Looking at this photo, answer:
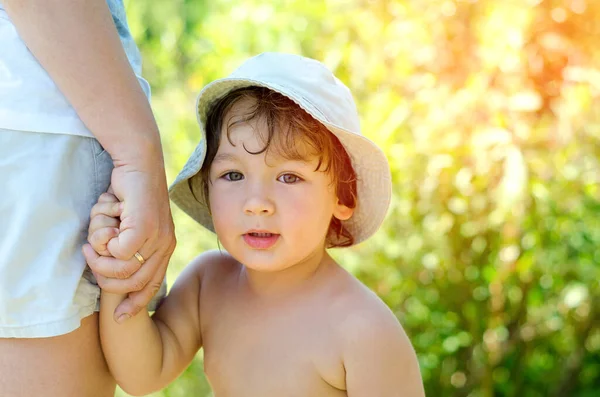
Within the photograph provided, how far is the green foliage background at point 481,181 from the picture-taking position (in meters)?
3.14

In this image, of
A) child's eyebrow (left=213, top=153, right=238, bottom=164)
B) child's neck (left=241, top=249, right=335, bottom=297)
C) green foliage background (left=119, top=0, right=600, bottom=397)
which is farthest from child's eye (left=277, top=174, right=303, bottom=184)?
green foliage background (left=119, top=0, right=600, bottom=397)

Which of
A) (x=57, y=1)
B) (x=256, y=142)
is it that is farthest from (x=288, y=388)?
(x=57, y=1)

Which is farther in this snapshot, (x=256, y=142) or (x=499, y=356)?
(x=499, y=356)

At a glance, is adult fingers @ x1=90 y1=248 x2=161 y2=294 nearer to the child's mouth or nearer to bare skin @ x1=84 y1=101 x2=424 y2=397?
bare skin @ x1=84 y1=101 x2=424 y2=397

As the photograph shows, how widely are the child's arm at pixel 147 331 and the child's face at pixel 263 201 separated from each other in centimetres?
24

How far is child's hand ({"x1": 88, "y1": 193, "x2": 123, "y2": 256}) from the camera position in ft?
5.00

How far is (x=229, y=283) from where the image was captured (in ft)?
6.81

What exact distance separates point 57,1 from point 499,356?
2534mm

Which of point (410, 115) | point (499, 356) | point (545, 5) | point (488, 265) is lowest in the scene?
point (499, 356)

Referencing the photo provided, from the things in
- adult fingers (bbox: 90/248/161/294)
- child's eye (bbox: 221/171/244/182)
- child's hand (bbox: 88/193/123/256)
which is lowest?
adult fingers (bbox: 90/248/161/294)

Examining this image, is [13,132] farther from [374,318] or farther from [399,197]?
[399,197]

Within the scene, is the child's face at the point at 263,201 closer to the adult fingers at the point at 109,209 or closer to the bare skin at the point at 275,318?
the bare skin at the point at 275,318

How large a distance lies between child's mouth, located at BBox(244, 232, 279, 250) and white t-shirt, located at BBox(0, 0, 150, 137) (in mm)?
460

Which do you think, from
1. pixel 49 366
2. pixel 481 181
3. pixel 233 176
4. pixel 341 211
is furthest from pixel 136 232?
pixel 481 181
